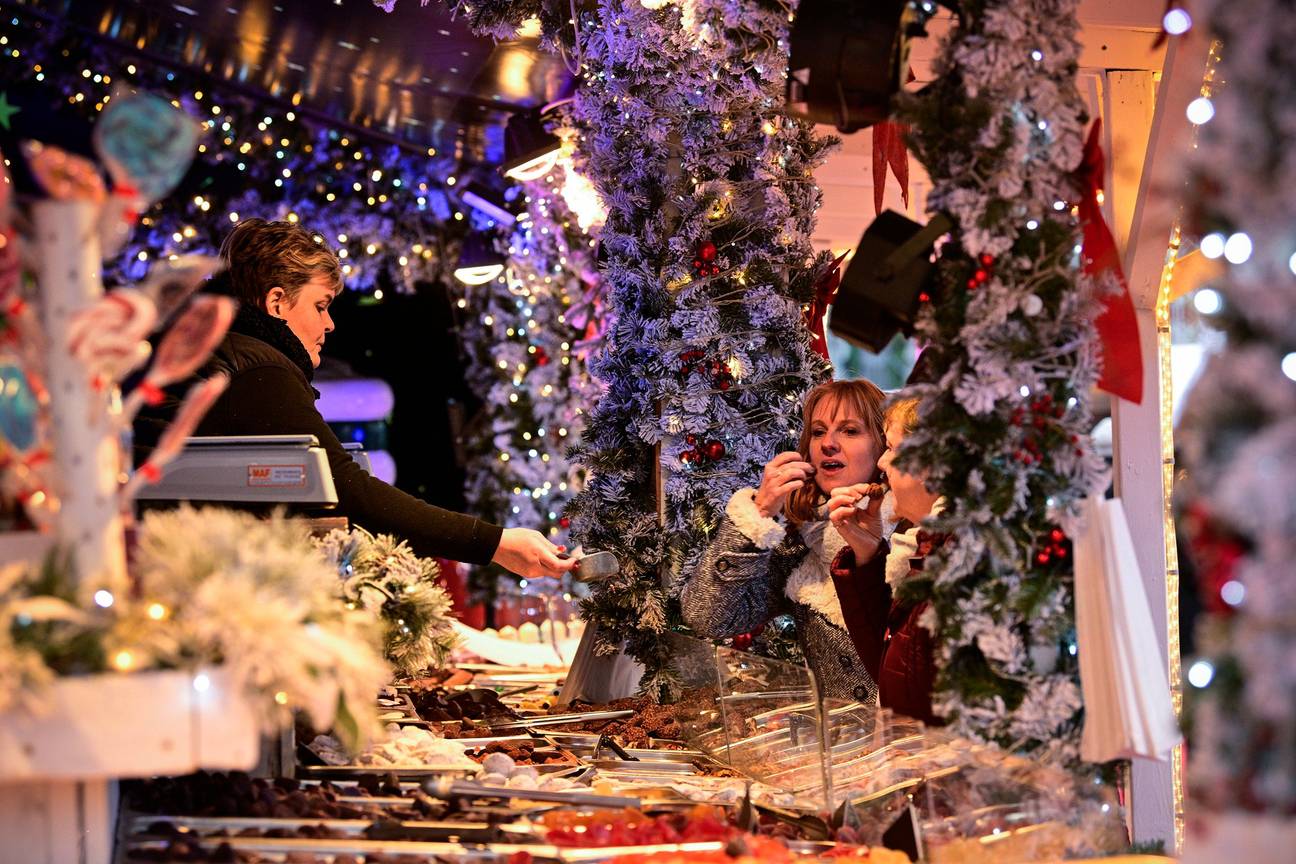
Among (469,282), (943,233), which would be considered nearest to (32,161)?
(943,233)

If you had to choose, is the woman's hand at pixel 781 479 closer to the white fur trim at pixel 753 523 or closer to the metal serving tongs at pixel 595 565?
the white fur trim at pixel 753 523

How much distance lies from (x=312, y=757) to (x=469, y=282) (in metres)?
5.59

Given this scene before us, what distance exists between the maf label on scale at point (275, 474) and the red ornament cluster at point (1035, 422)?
1498mm

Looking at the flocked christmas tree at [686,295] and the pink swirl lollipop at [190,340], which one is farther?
the flocked christmas tree at [686,295]

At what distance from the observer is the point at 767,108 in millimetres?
4055

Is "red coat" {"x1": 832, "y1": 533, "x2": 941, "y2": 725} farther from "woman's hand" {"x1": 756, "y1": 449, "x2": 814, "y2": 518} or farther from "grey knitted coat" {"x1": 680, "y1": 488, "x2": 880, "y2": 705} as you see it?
"woman's hand" {"x1": 756, "y1": 449, "x2": 814, "y2": 518}

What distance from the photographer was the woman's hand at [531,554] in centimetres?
363

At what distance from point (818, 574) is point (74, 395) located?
225 cm

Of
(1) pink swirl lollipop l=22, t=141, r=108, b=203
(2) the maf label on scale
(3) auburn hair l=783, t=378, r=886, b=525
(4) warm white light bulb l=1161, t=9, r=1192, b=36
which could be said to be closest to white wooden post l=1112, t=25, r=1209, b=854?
(3) auburn hair l=783, t=378, r=886, b=525

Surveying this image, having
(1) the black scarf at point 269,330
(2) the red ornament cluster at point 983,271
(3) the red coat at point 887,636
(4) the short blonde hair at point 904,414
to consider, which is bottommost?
(3) the red coat at point 887,636

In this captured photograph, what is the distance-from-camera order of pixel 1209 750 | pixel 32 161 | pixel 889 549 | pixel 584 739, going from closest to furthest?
1. pixel 1209 750
2. pixel 32 161
3. pixel 889 549
4. pixel 584 739

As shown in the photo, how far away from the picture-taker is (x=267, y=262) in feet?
12.2

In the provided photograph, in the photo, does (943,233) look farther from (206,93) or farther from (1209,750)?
(206,93)

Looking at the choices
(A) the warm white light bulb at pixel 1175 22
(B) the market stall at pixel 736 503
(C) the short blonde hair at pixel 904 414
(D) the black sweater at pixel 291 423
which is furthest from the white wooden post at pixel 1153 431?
(D) the black sweater at pixel 291 423
